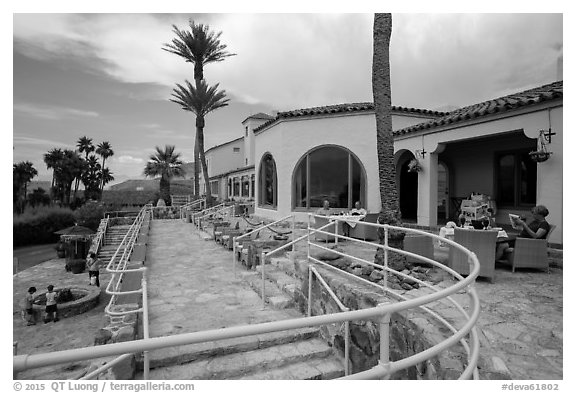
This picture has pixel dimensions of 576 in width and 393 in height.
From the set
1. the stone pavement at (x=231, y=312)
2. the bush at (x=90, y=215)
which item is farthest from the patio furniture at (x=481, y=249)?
the bush at (x=90, y=215)

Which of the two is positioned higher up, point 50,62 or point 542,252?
point 50,62

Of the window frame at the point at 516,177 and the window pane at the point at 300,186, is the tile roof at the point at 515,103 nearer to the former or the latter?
the window frame at the point at 516,177

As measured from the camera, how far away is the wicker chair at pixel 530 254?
4977 millimetres

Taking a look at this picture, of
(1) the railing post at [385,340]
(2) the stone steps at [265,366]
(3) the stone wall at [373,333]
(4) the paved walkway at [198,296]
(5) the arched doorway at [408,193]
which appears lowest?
(2) the stone steps at [265,366]

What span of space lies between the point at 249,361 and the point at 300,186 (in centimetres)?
884

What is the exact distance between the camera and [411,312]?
3.26 meters

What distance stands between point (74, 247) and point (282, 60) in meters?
19.2

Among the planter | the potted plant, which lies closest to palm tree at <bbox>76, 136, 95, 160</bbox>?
the potted plant

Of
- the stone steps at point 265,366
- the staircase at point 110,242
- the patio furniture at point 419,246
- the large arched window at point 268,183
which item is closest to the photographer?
the stone steps at point 265,366

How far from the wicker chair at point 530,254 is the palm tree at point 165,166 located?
3298cm

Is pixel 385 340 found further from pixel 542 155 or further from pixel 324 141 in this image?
pixel 324 141
